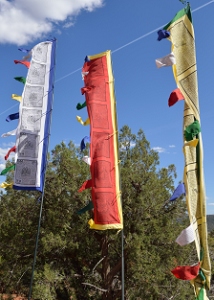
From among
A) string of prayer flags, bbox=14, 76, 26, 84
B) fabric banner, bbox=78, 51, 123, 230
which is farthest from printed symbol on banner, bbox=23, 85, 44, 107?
fabric banner, bbox=78, 51, 123, 230

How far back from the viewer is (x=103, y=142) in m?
6.17

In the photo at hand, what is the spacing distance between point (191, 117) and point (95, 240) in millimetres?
8255

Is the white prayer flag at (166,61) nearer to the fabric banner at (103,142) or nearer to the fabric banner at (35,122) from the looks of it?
the fabric banner at (103,142)

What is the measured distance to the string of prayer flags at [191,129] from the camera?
4.07 meters

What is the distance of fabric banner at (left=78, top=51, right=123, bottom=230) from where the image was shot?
224 inches

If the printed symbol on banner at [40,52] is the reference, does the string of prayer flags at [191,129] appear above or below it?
below

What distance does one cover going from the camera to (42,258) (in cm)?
1148

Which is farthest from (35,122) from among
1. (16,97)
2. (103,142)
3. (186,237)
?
(186,237)

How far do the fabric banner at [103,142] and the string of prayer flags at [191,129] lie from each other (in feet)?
6.06

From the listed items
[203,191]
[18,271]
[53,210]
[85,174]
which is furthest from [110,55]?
[18,271]

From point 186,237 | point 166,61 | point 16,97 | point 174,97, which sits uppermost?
point 16,97

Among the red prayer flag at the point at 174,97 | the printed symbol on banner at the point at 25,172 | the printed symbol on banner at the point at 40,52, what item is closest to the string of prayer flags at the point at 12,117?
the printed symbol on banner at the point at 25,172

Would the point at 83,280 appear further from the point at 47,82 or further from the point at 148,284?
the point at 47,82

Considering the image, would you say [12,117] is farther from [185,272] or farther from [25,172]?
[185,272]
